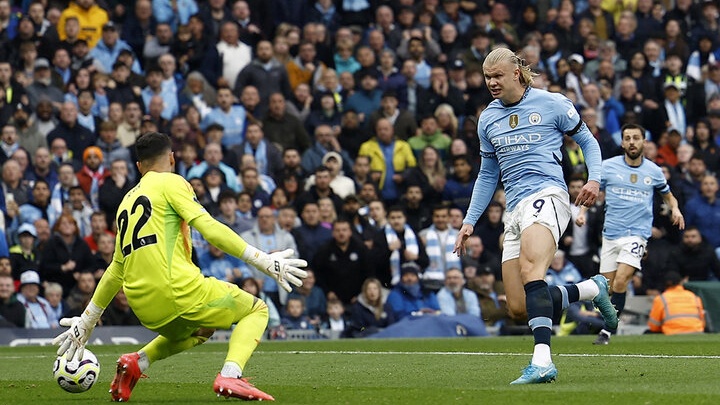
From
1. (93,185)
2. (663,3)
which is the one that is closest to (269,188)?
(93,185)

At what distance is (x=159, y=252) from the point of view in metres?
9.00

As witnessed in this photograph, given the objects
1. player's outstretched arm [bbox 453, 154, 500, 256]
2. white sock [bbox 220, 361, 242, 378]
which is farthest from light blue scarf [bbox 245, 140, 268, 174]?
white sock [bbox 220, 361, 242, 378]

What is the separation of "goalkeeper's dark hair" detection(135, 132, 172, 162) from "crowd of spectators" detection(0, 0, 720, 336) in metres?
10.1

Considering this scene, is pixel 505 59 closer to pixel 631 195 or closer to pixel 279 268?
pixel 279 268

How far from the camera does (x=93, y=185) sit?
20.5m

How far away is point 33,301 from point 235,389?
11.0 metres

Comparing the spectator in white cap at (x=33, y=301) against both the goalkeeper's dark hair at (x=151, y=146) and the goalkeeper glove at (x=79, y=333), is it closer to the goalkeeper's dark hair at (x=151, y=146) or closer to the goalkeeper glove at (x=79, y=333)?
the goalkeeper glove at (x=79, y=333)

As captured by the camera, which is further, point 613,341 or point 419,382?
point 613,341

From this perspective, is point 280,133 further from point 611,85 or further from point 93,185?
point 611,85

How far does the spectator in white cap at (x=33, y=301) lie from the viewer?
62.3 ft

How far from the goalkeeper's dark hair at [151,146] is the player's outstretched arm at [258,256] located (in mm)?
731

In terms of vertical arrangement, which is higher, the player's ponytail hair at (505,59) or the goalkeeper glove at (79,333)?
the player's ponytail hair at (505,59)

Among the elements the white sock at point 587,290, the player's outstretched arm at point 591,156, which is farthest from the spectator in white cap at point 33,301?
the player's outstretched arm at point 591,156

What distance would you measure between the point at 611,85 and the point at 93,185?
32.5 feet
